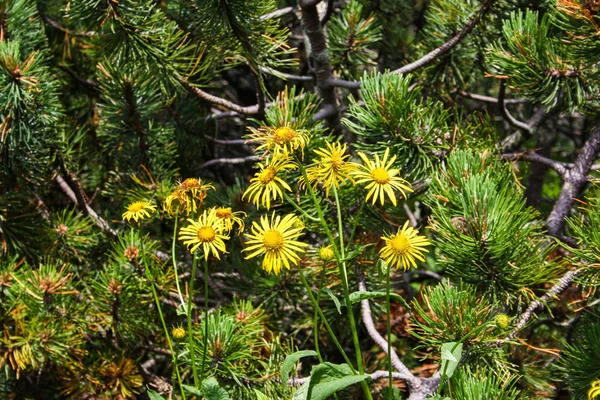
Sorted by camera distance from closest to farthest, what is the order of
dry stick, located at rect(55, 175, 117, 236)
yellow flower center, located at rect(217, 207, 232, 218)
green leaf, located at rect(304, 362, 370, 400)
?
green leaf, located at rect(304, 362, 370, 400), yellow flower center, located at rect(217, 207, 232, 218), dry stick, located at rect(55, 175, 117, 236)

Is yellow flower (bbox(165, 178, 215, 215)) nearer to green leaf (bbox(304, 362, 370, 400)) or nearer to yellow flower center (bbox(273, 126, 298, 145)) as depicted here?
yellow flower center (bbox(273, 126, 298, 145))

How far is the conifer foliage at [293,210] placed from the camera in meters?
0.75

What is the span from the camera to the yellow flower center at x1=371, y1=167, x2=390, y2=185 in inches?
26.1

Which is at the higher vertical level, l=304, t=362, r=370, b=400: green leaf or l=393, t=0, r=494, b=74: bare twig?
l=393, t=0, r=494, b=74: bare twig

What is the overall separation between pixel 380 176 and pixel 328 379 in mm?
213

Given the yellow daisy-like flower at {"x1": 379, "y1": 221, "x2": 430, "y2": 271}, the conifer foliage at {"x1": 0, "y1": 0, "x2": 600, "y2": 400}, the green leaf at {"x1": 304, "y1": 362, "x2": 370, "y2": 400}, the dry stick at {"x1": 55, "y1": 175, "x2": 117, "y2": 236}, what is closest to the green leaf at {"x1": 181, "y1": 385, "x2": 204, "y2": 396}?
the conifer foliage at {"x1": 0, "y1": 0, "x2": 600, "y2": 400}

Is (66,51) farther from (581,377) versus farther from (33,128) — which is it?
(581,377)

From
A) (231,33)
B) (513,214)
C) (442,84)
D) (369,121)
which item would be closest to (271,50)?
(231,33)

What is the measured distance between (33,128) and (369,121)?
53cm

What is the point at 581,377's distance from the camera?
77 centimetres

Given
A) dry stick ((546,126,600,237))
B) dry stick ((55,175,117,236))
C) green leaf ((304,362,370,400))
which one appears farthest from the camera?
dry stick ((55,175,117,236))

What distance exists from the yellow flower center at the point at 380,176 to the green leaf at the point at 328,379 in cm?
19

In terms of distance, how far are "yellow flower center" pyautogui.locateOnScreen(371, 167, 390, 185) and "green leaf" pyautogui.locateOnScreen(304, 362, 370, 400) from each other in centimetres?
19

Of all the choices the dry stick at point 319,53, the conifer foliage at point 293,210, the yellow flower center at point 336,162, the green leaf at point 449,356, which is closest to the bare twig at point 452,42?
the conifer foliage at point 293,210
